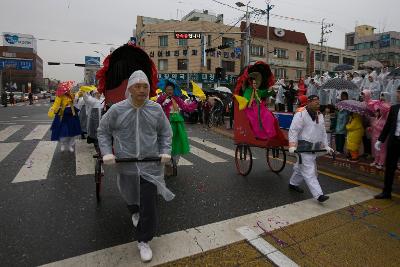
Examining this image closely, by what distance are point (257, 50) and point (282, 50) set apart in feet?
16.4

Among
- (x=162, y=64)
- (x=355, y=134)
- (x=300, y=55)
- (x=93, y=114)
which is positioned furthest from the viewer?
(x=300, y=55)

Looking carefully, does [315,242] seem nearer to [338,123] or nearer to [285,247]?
[285,247]

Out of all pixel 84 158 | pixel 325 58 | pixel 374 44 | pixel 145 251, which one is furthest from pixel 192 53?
pixel 145 251

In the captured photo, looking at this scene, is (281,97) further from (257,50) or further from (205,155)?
(257,50)

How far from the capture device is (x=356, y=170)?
7.62 metres

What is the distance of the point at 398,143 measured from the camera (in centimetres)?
556

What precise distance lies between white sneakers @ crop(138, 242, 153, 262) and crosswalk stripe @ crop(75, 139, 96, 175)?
3.97 metres

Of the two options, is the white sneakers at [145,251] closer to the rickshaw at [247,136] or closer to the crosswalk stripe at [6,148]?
the rickshaw at [247,136]

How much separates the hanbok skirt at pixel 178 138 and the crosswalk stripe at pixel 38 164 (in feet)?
8.98

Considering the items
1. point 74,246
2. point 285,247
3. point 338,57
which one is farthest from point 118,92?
point 338,57

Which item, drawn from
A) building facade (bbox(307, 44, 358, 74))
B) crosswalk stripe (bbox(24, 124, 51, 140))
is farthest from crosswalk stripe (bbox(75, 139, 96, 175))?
building facade (bbox(307, 44, 358, 74))

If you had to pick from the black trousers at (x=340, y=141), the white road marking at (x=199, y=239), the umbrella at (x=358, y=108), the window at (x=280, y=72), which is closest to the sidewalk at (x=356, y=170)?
the black trousers at (x=340, y=141)

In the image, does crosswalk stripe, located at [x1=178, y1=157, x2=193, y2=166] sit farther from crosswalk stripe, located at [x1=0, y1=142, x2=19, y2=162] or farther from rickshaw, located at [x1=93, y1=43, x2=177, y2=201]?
crosswalk stripe, located at [x1=0, y1=142, x2=19, y2=162]

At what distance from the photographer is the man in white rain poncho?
149 inches
